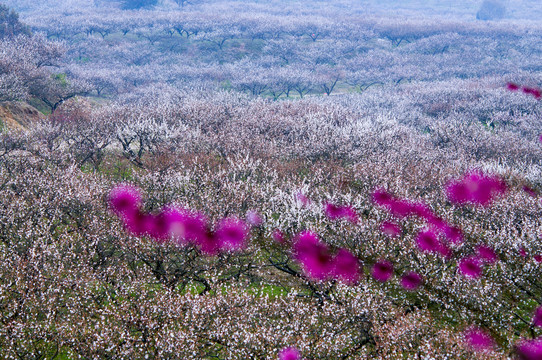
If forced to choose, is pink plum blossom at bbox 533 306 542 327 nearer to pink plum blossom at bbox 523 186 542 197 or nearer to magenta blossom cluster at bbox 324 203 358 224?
magenta blossom cluster at bbox 324 203 358 224

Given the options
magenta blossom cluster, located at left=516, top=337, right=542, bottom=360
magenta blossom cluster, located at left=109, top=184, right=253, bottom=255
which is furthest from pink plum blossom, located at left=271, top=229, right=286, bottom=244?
magenta blossom cluster, located at left=516, top=337, right=542, bottom=360

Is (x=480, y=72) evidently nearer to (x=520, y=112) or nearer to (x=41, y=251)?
(x=520, y=112)

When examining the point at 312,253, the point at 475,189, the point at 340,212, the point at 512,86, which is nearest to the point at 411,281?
the point at 312,253

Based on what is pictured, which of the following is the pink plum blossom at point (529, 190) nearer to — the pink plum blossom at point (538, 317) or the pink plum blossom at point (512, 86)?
the pink plum blossom at point (538, 317)

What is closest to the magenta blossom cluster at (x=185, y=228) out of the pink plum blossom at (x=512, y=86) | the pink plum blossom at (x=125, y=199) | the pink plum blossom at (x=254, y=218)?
the pink plum blossom at (x=125, y=199)

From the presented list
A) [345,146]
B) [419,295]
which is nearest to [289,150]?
[345,146]

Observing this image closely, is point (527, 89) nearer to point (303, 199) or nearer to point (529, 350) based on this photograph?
point (303, 199)
